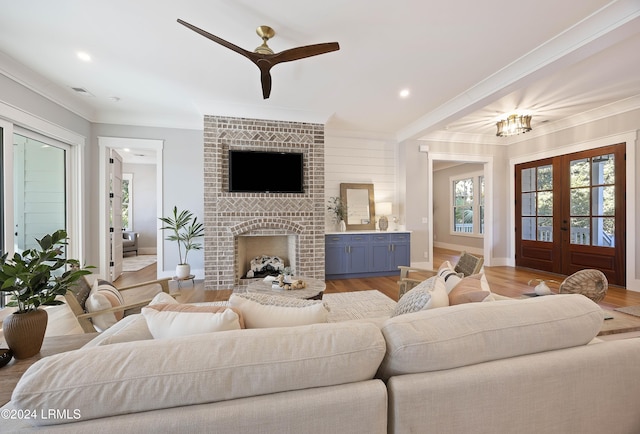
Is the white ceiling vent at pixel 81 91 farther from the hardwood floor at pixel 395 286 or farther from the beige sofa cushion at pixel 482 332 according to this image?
the beige sofa cushion at pixel 482 332

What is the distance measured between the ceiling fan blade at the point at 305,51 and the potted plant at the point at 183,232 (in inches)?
125

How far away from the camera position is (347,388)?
819 mm

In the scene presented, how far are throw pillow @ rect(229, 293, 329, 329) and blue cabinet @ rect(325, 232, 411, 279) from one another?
3606 mm

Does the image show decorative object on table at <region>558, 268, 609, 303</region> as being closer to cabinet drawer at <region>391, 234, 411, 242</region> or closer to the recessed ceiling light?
cabinet drawer at <region>391, 234, 411, 242</region>

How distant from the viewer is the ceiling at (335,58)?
2.24 meters

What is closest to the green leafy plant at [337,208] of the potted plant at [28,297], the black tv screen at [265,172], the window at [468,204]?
the black tv screen at [265,172]

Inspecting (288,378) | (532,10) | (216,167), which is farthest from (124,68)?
(532,10)


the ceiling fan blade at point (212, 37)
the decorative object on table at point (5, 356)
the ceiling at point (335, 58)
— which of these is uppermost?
the ceiling at point (335, 58)

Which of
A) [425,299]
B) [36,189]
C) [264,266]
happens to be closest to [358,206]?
[264,266]

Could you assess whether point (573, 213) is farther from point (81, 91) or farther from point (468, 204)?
point (81, 91)

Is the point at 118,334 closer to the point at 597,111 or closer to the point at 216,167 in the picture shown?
the point at 216,167

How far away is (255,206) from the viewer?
14.4 ft

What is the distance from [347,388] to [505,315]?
2.24ft

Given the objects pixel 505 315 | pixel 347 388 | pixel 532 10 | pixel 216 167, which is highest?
pixel 532 10
